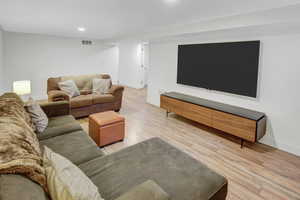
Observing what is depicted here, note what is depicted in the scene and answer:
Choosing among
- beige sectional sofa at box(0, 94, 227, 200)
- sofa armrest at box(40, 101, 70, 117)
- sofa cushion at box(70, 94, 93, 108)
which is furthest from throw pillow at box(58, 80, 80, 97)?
beige sectional sofa at box(0, 94, 227, 200)

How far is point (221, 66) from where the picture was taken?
342 centimetres

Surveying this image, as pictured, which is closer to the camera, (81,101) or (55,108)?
(55,108)

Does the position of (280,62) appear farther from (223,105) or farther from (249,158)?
(249,158)

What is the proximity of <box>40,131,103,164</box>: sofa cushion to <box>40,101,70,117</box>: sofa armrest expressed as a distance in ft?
2.64

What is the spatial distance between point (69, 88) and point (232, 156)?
3.57 metres

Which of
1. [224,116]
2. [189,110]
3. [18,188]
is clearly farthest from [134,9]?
[18,188]

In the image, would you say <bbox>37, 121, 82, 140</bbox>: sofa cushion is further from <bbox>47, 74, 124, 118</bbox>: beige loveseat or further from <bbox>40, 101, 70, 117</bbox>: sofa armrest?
<bbox>47, 74, 124, 118</bbox>: beige loveseat

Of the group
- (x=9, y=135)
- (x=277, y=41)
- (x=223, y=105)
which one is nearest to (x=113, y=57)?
(x=223, y=105)

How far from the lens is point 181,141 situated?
306 centimetres

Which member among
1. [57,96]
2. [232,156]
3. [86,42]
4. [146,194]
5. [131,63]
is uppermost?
[86,42]

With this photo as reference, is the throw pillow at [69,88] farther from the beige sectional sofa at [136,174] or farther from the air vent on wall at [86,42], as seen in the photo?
the air vent on wall at [86,42]

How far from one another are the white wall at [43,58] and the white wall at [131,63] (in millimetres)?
1219

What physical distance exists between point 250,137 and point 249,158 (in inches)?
12.4

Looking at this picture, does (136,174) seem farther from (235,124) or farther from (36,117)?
(235,124)
